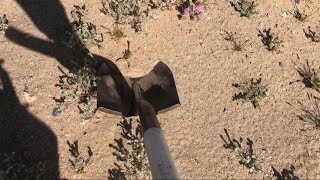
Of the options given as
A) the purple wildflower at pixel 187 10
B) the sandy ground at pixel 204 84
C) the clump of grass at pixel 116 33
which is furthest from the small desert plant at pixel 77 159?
the purple wildflower at pixel 187 10

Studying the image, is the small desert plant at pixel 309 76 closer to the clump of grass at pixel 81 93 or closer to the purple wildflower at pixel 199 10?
the purple wildflower at pixel 199 10

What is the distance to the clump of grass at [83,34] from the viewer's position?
685 cm

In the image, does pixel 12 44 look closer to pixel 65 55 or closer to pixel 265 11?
pixel 65 55

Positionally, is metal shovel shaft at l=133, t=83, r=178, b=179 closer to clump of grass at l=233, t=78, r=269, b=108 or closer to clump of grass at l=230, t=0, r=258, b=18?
clump of grass at l=233, t=78, r=269, b=108

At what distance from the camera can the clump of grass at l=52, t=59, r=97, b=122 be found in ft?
21.0

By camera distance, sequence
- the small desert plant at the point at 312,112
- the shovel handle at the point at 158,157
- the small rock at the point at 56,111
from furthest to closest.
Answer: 1. the small desert plant at the point at 312,112
2. the small rock at the point at 56,111
3. the shovel handle at the point at 158,157

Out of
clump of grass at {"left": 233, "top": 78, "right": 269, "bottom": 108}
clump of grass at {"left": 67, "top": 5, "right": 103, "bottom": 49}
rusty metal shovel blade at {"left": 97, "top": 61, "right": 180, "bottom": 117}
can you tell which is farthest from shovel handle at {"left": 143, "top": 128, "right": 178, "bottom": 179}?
clump of grass at {"left": 67, "top": 5, "right": 103, "bottom": 49}

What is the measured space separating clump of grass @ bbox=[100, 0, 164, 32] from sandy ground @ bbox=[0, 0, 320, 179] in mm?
131

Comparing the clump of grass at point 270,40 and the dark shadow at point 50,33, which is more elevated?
the dark shadow at point 50,33

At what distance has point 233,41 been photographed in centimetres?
717

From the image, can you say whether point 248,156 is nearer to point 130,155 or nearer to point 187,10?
point 130,155

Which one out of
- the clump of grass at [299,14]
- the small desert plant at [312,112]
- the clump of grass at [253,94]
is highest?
the clump of grass at [299,14]

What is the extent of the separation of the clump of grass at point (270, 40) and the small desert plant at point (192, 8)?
1084mm

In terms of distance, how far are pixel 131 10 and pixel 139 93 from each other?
1844 mm
